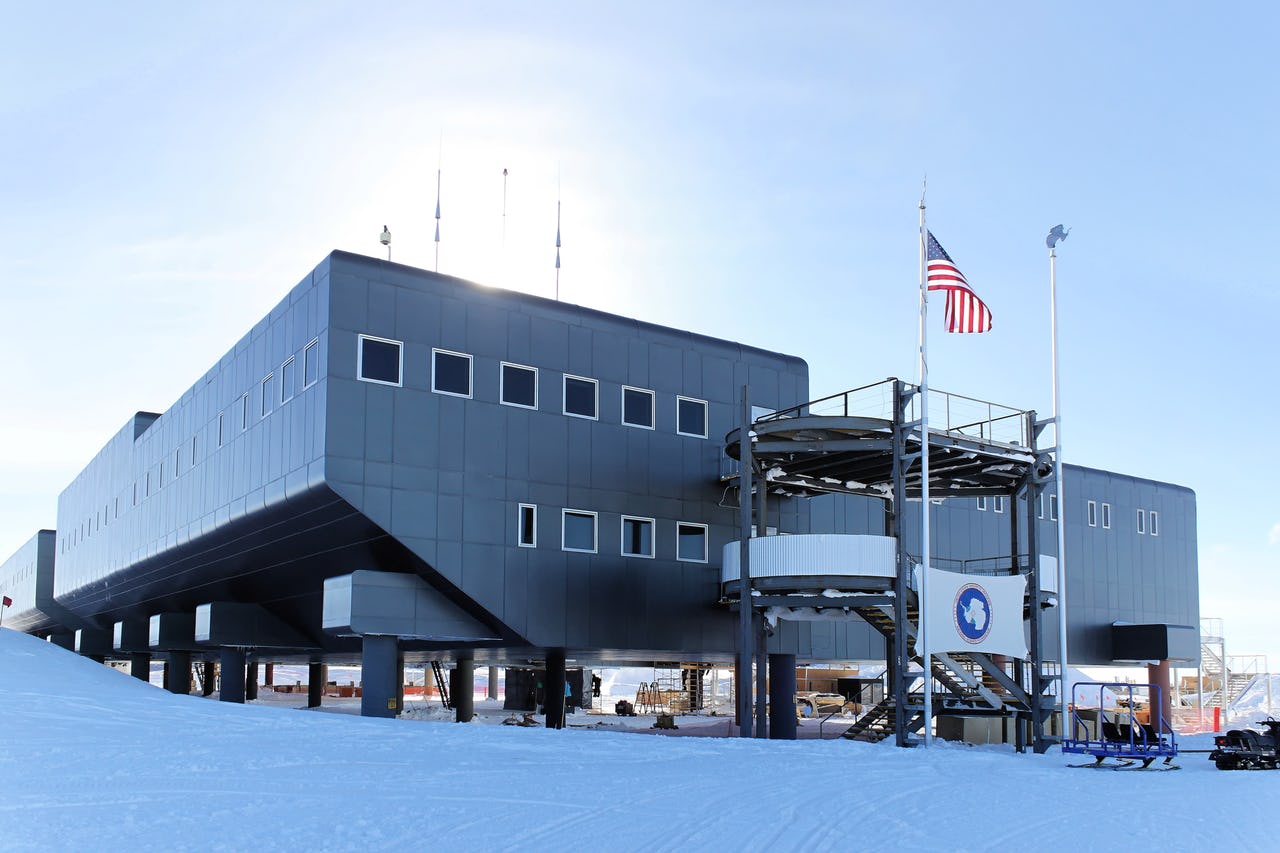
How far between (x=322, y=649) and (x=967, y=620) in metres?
26.0

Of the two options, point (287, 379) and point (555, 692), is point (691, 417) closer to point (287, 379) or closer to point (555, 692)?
point (555, 692)

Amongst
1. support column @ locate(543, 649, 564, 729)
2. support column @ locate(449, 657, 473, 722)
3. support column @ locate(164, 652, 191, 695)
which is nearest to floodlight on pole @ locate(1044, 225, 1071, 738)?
support column @ locate(543, 649, 564, 729)

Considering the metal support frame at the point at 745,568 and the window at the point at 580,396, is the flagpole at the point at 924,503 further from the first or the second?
the window at the point at 580,396

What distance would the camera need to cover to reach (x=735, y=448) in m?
34.6

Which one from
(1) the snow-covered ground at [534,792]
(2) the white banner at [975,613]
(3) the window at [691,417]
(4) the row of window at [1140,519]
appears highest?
(3) the window at [691,417]

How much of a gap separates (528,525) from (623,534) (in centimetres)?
310

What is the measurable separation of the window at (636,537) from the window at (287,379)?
9.72 m

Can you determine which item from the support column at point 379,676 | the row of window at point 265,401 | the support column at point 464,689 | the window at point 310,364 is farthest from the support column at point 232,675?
the window at point 310,364

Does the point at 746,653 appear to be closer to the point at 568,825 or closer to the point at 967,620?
the point at 967,620

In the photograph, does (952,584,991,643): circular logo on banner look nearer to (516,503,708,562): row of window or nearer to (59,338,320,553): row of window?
(516,503,708,562): row of window

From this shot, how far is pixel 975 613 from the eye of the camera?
32.7m

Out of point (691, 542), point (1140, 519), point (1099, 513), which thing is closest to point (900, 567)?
point (691, 542)

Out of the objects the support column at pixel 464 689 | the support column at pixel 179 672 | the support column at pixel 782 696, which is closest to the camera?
the support column at pixel 782 696

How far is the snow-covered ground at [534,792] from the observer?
1443cm
